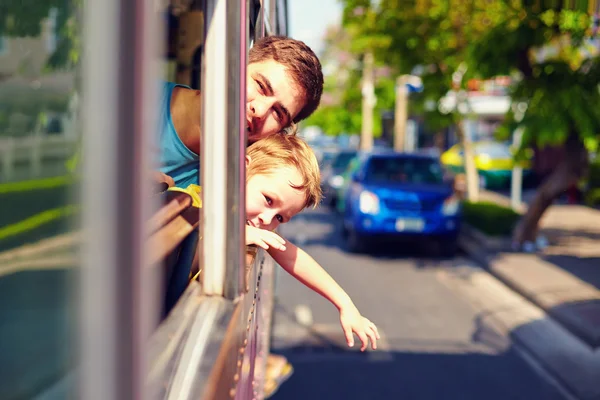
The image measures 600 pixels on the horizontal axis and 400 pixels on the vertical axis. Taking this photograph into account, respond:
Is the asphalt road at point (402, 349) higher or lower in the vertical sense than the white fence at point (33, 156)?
lower

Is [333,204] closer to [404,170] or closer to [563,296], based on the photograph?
[404,170]

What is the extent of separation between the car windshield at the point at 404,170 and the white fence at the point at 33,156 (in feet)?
38.6

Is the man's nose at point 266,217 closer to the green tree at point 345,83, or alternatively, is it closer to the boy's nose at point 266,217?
the boy's nose at point 266,217

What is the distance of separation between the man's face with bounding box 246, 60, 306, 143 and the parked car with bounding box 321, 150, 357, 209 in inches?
620

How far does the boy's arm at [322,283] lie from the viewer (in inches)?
82.5

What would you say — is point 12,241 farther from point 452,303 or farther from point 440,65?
point 440,65

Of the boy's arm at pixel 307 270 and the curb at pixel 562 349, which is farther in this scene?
the curb at pixel 562 349

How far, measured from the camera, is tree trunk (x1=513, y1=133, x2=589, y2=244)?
454 inches

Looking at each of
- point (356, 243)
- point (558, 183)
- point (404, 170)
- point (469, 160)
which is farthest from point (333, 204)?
point (558, 183)

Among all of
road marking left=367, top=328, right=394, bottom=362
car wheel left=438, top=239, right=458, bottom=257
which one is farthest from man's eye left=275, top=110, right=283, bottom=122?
Result: car wheel left=438, top=239, right=458, bottom=257

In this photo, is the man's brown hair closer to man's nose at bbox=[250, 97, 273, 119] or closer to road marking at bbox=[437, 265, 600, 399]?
man's nose at bbox=[250, 97, 273, 119]

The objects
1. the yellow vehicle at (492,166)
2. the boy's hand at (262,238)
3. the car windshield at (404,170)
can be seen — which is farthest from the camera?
the yellow vehicle at (492,166)

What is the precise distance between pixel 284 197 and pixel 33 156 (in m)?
1.37

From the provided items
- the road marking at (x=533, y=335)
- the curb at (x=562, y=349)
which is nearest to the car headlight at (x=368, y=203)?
the road marking at (x=533, y=335)
